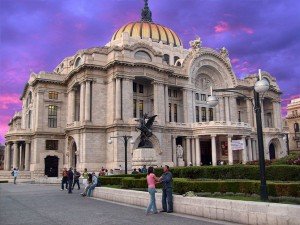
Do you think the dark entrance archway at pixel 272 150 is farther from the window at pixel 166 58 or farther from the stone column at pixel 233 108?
the window at pixel 166 58

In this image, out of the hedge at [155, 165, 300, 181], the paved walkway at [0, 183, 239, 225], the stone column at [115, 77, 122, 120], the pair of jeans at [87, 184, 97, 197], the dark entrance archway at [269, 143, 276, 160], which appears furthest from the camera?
Answer: the dark entrance archway at [269, 143, 276, 160]

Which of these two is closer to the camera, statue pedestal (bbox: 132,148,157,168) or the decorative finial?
statue pedestal (bbox: 132,148,157,168)

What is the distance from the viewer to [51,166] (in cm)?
6197

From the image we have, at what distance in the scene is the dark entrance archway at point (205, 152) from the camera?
65.3 m

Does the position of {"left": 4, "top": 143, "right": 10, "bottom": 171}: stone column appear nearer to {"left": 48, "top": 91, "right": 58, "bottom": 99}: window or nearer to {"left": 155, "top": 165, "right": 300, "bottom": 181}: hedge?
{"left": 48, "top": 91, "right": 58, "bottom": 99}: window

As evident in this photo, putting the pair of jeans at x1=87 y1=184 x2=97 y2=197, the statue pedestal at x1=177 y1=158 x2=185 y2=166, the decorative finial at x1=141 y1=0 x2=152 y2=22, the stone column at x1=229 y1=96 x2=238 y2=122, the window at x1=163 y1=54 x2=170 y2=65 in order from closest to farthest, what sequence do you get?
the pair of jeans at x1=87 y1=184 x2=97 y2=197
the statue pedestal at x1=177 y1=158 x2=185 y2=166
the stone column at x1=229 y1=96 x2=238 y2=122
the window at x1=163 y1=54 x2=170 y2=65
the decorative finial at x1=141 y1=0 x2=152 y2=22

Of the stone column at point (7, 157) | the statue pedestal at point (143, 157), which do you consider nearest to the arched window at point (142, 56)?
the statue pedestal at point (143, 157)

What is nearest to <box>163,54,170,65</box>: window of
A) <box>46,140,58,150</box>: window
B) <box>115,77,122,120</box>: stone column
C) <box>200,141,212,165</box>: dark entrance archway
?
<box>200,141,212,165</box>: dark entrance archway

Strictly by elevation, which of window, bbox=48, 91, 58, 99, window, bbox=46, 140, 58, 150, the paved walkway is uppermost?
window, bbox=48, 91, 58, 99

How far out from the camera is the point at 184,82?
6322cm

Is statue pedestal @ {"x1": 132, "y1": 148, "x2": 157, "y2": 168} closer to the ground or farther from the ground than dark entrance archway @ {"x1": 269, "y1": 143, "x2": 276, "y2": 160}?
closer to the ground

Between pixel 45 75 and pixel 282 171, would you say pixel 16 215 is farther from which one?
pixel 45 75

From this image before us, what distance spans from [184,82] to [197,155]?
13390 mm

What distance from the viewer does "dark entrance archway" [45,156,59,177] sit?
61562mm
